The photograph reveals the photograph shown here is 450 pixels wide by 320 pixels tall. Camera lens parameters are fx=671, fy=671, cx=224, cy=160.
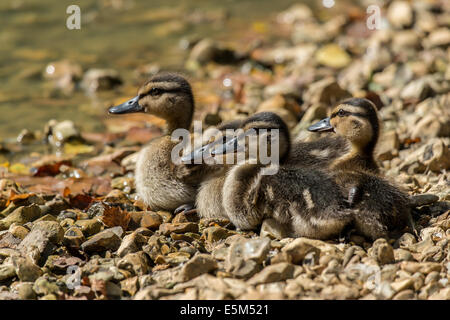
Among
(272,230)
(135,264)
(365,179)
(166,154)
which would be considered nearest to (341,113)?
(365,179)

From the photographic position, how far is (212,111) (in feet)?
25.5

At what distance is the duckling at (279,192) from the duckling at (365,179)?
0.10 m

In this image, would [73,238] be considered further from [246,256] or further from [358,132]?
[358,132]

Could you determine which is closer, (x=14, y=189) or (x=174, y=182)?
(x=174, y=182)

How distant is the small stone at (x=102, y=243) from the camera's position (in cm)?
465

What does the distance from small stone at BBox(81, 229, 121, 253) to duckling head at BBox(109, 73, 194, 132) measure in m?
1.53

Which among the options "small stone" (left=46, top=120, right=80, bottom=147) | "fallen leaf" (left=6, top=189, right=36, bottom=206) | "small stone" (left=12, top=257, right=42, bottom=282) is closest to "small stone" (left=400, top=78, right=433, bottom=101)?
"small stone" (left=46, top=120, right=80, bottom=147)

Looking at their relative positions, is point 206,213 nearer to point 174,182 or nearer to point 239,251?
point 174,182

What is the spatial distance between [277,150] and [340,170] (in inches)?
18.7

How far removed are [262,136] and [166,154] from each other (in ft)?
3.40

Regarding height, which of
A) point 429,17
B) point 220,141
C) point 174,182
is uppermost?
point 429,17

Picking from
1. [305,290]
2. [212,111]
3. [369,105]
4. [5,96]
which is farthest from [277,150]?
[5,96]

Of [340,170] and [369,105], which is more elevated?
[369,105]

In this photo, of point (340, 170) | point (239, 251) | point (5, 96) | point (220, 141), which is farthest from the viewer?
point (5, 96)
